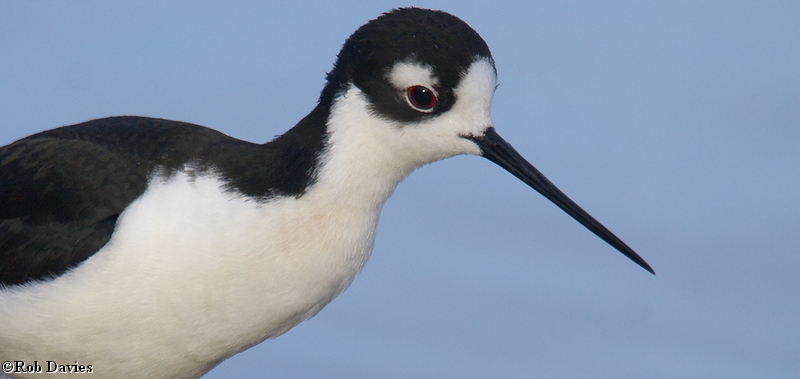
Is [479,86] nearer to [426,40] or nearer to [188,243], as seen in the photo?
[426,40]

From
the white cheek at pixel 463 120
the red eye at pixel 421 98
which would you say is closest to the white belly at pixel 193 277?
the white cheek at pixel 463 120

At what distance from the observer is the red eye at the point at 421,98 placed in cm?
405

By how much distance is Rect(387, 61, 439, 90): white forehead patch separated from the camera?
4004 millimetres

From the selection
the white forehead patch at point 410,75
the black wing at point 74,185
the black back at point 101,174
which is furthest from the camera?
the black wing at point 74,185

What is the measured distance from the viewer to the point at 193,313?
4.18m

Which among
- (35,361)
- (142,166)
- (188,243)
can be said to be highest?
(142,166)

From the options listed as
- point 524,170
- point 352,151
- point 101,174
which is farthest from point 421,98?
point 101,174

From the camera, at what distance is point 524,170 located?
430 centimetres

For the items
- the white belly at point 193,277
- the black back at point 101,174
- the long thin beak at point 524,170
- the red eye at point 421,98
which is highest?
the red eye at point 421,98

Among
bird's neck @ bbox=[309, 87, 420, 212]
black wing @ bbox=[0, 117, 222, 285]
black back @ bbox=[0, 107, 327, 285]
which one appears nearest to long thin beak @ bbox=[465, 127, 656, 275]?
bird's neck @ bbox=[309, 87, 420, 212]

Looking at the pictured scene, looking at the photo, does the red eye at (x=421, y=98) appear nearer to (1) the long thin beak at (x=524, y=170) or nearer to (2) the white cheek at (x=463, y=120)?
(2) the white cheek at (x=463, y=120)

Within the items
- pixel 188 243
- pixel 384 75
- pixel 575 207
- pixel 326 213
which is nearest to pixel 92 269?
pixel 188 243

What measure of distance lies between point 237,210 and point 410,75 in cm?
92

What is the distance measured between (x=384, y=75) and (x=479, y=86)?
0.40 meters
